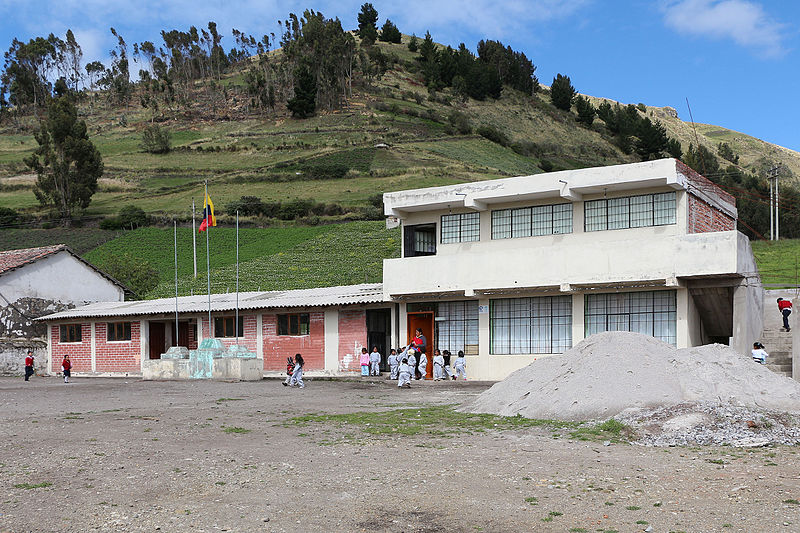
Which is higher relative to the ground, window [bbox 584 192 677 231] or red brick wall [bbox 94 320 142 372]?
window [bbox 584 192 677 231]

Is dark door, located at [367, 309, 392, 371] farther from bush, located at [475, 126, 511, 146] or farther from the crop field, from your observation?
bush, located at [475, 126, 511, 146]

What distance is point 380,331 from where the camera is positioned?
31297 millimetres

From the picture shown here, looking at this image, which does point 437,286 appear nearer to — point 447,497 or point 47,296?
point 447,497

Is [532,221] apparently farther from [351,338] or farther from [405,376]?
[351,338]

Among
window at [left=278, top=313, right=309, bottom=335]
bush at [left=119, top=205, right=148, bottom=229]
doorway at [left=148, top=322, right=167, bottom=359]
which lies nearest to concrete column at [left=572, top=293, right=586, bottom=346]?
window at [left=278, top=313, right=309, bottom=335]

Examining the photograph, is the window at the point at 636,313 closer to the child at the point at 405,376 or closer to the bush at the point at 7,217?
the child at the point at 405,376

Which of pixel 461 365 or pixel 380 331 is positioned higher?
pixel 380 331

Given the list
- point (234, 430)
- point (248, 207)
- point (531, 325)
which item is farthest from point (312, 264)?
point (234, 430)

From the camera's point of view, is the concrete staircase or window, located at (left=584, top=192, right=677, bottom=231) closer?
the concrete staircase

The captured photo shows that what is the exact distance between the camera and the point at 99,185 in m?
88.6

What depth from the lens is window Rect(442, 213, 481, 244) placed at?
28828 millimetres

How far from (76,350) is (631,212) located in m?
25.4

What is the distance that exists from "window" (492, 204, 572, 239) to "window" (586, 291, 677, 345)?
2.54 meters

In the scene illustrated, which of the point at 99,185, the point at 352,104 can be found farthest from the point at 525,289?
the point at 352,104
